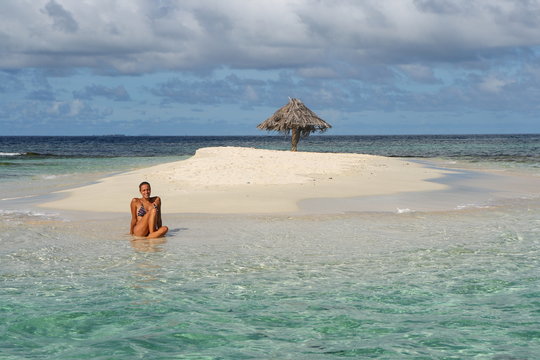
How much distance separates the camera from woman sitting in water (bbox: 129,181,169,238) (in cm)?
1234

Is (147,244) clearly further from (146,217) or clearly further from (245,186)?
(245,186)

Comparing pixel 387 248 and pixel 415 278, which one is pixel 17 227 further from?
pixel 415 278

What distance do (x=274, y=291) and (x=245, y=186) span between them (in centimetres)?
1256

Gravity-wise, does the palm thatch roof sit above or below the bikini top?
above

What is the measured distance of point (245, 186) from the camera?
814 inches

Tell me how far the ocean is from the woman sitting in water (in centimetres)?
30

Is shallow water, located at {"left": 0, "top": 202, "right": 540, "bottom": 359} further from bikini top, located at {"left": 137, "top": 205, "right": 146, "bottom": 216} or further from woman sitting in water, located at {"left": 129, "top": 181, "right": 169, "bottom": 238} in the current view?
bikini top, located at {"left": 137, "top": 205, "right": 146, "bottom": 216}

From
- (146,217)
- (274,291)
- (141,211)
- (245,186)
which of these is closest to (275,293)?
(274,291)

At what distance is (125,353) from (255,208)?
34.4 feet

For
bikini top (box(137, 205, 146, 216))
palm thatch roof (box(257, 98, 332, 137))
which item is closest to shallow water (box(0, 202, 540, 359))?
bikini top (box(137, 205, 146, 216))

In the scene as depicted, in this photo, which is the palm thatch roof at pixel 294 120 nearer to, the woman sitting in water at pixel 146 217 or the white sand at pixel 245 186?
the white sand at pixel 245 186

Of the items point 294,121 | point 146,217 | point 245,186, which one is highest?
point 294,121

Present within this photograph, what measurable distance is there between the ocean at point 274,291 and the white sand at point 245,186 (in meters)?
2.96

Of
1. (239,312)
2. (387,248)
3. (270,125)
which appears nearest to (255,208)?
(387,248)
